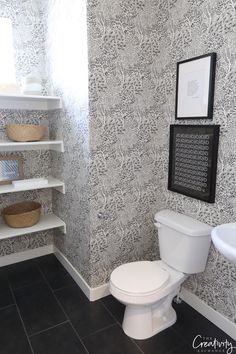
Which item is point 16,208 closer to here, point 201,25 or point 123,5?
point 123,5

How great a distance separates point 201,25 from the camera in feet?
5.29

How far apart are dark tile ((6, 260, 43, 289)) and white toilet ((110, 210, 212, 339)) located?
3.18 ft

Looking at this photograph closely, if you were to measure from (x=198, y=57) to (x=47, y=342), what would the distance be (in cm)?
201

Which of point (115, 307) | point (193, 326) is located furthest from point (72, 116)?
point (193, 326)

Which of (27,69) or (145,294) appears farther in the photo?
(27,69)

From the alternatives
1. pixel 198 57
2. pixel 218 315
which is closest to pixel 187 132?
pixel 198 57

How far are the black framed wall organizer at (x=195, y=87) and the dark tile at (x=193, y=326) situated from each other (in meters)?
1.37

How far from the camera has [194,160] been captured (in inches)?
69.7

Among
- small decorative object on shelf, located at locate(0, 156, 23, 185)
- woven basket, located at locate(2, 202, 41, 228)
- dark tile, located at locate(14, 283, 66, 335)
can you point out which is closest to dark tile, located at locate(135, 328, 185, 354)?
dark tile, located at locate(14, 283, 66, 335)

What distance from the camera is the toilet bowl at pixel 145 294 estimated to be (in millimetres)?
1544

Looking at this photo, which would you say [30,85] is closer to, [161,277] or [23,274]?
[23,274]

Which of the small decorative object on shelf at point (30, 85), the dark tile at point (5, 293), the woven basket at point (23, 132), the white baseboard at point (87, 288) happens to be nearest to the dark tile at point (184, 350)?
the white baseboard at point (87, 288)

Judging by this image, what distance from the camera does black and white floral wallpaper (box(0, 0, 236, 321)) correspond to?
1.59 meters

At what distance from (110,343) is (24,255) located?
4.31ft
